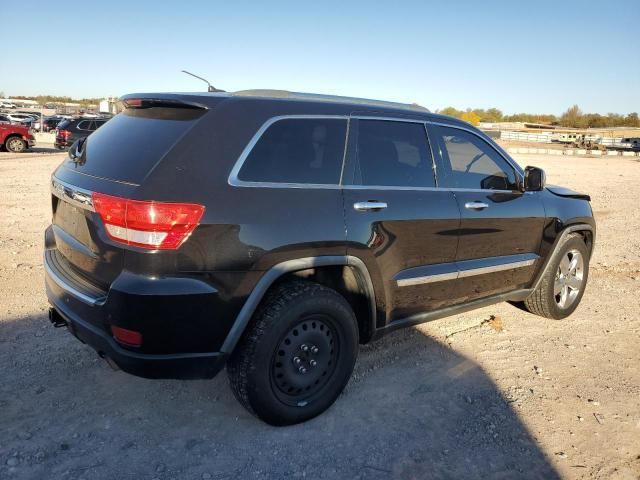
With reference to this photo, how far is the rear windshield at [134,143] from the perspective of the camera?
266 cm

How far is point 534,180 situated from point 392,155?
1.57m

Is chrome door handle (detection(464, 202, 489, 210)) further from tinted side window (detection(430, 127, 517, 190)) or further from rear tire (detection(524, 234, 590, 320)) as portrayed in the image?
rear tire (detection(524, 234, 590, 320))

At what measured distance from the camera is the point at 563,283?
494 cm

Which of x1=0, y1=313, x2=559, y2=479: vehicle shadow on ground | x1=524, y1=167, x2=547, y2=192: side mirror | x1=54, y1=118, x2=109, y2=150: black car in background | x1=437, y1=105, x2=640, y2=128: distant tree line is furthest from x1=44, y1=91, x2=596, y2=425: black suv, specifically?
x1=437, y1=105, x2=640, y2=128: distant tree line

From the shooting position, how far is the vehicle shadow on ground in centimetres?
268

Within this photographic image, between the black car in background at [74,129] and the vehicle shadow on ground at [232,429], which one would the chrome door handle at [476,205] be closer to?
the vehicle shadow on ground at [232,429]

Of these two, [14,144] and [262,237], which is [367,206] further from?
[14,144]

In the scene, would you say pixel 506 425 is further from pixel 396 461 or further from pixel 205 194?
pixel 205 194

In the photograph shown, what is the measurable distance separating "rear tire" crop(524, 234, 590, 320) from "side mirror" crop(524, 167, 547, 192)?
727 millimetres

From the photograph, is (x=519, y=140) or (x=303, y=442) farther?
(x=519, y=140)

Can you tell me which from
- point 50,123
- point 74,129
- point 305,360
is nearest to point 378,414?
point 305,360

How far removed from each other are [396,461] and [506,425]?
0.83 metres

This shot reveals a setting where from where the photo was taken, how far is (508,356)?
4.12 metres

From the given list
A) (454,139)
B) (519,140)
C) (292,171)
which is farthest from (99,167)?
(519,140)
